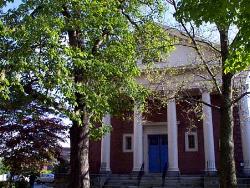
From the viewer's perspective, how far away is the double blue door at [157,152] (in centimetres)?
2697

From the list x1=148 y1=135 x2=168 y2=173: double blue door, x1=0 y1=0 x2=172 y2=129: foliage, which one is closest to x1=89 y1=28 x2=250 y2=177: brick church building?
x1=148 y1=135 x2=168 y2=173: double blue door

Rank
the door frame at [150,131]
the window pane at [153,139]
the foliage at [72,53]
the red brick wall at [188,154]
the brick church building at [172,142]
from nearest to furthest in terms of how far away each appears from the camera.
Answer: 1. the foliage at [72,53]
2. the brick church building at [172,142]
3. the red brick wall at [188,154]
4. the door frame at [150,131]
5. the window pane at [153,139]

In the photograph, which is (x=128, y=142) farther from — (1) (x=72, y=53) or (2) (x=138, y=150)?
(1) (x=72, y=53)

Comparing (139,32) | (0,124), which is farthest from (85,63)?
(0,124)

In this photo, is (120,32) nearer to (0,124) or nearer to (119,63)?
(119,63)

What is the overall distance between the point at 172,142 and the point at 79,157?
1184 centimetres

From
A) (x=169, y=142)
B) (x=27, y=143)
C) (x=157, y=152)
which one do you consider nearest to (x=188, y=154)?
(x=157, y=152)

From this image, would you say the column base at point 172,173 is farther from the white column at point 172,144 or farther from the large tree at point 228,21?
the large tree at point 228,21

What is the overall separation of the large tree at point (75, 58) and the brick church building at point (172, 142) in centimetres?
957

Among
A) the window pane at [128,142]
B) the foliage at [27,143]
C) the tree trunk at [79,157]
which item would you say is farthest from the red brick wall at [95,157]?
the tree trunk at [79,157]

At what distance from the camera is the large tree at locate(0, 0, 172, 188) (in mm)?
10969

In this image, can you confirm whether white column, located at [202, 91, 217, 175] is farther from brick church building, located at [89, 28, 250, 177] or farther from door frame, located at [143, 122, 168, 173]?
door frame, located at [143, 122, 168, 173]

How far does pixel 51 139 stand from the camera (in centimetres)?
2258

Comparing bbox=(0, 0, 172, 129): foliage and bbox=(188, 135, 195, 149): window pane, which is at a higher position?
bbox=(0, 0, 172, 129): foliage
